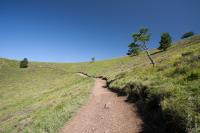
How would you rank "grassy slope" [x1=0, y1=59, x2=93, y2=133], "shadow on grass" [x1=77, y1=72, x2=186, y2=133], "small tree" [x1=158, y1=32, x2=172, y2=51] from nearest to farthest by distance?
"shadow on grass" [x1=77, y1=72, x2=186, y2=133] < "grassy slope" [x1=0, y1=59, x2=93, y2=133] < "small tree" [x1=158, y1=32, x2=172, y2=51]

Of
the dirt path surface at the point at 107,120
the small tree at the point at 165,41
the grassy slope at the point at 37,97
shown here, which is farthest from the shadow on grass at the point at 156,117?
the small tree at the point at 165,41

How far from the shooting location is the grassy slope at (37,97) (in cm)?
1460

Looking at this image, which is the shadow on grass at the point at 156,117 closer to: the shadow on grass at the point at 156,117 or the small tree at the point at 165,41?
the shadow on grass at the point at 156,117

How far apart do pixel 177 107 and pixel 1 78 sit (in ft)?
227

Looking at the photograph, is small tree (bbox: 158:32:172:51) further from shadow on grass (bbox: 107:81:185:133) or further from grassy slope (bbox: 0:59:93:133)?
shadow on grass (bbox: 107:81:185:133)

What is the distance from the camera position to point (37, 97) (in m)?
35.7

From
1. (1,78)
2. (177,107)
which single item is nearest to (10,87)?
(1,78)

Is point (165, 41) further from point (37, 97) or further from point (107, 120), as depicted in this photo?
point (107, 120)

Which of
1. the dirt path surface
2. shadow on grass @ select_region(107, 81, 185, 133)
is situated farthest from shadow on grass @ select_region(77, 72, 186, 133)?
the dirt path surface

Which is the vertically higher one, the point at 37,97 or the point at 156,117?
the point at 156,117

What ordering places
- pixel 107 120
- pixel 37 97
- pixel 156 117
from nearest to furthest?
pixel 156 117
pixel 107 120
pixel 37 97

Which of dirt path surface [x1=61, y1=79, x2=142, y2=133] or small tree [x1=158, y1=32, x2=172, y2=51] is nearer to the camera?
dirt path surface [x1=61, y1=79, x2=142, y2=133]

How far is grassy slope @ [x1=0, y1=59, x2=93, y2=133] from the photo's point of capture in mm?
14595

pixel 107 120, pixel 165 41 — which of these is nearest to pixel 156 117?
pixel 107 120
